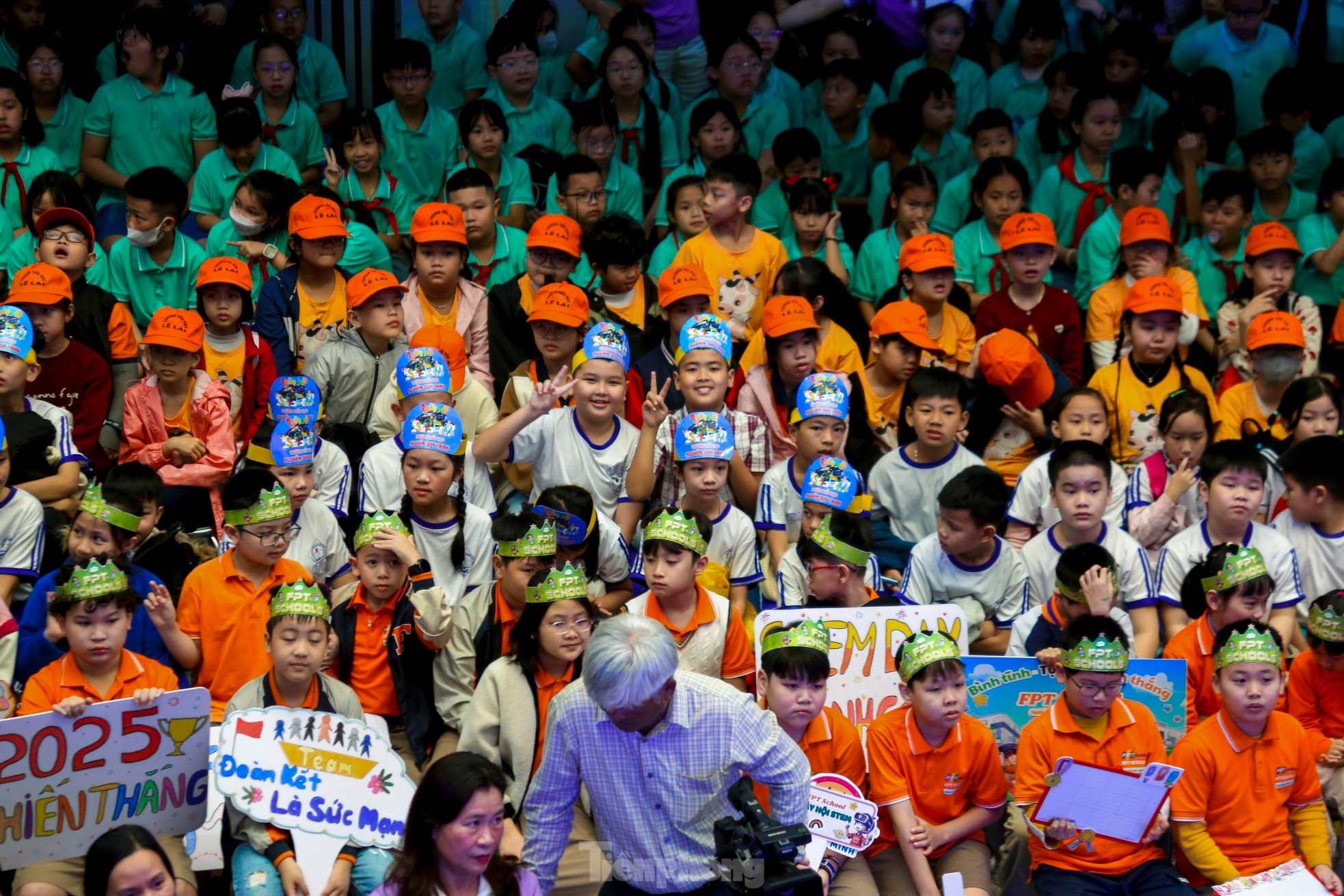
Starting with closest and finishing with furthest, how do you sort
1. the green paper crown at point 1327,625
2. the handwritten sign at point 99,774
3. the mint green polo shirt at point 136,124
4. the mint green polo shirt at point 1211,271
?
1. the handwritten sign at point 99,774
2. the green paper crown at point 1327,625
3. the mint green polo shirt at point 1211,271
4. the mint green polo shirt at point 136,124

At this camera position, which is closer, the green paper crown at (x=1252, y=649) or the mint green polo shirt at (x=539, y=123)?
the green paper crown at (x=1252, y=649)

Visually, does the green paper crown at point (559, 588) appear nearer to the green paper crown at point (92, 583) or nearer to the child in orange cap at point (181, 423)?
the green paper crown at point (92, 583)

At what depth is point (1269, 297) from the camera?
7.88m

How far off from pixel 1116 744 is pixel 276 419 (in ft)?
11.8

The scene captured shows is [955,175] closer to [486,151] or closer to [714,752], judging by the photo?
[486,151]

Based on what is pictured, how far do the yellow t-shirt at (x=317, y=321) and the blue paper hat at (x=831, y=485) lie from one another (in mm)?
2523

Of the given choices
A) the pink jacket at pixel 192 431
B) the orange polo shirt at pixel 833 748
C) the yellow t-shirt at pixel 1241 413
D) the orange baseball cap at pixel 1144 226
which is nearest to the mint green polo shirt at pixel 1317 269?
the orange baseball cap at pixel 1144 226

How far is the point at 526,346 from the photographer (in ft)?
24.6

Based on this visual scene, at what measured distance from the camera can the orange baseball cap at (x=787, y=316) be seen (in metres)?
6.94

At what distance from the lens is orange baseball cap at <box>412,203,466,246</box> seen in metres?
7.45

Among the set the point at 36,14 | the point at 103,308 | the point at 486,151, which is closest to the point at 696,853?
the point at 103,308

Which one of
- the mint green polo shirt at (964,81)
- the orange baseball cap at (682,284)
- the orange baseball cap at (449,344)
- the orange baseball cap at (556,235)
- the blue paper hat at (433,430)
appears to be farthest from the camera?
the mint green polo shirt at (964,81)

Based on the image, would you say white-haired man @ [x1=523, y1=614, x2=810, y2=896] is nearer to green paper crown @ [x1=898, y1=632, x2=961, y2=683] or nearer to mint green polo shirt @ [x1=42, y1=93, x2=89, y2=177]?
green paper crown @ [x1=898, y1=632, x2=961, y2=683]

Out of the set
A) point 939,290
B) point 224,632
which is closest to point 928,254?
point 939,290
